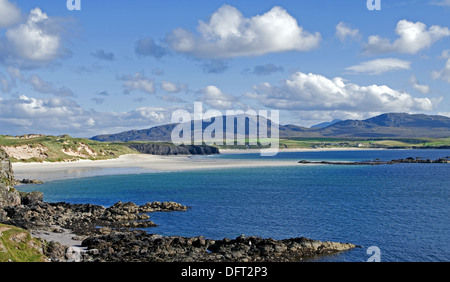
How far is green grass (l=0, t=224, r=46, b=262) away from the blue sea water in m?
13.4

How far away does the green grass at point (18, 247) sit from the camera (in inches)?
861

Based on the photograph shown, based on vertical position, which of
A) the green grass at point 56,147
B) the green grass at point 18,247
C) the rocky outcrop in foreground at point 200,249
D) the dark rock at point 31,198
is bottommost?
the rocky outcrop in foreground at point 200,249

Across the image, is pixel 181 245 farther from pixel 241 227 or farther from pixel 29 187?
pixel 29 187

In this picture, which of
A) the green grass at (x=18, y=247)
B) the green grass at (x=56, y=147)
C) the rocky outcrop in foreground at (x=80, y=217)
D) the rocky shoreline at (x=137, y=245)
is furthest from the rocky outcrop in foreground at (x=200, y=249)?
the green grass at (x=56, y=147)

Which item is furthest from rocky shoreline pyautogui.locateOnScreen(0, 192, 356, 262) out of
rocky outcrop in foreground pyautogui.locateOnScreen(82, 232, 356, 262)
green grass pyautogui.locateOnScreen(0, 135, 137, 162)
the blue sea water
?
green grass pyautogui.locateOnScreen(0, 135, 137, 162)

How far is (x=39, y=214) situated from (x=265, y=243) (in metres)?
26.1

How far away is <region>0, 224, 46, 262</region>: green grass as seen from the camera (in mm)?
21859

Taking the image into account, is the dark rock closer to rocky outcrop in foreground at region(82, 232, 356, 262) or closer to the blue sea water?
the blue sea water

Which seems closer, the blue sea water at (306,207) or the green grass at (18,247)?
the green grass at (18,247)

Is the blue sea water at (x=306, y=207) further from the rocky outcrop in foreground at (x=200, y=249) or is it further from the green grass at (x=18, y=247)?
the green grass at (x=18, y=247)

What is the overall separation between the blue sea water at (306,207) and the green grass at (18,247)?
13.4m

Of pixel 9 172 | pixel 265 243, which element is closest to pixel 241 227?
pixel 265 243

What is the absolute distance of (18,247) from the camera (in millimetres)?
23891

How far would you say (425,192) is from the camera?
66.8 m
